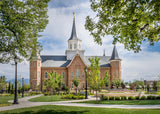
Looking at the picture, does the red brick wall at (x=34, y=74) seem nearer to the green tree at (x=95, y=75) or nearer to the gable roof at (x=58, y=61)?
the gable roof at (x=58, y=61)

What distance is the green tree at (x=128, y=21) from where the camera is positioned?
8555mm

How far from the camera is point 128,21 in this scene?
930 centimetres

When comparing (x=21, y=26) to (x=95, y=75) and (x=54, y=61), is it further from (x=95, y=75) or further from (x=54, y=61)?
(x=54, y=61)

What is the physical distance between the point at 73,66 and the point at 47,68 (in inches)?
324

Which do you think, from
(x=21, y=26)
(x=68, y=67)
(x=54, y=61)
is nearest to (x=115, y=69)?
(x=68, y=67)

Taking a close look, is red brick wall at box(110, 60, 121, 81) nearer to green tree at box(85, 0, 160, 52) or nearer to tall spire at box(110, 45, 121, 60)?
tall spire at box(110, 45, 121, 60)

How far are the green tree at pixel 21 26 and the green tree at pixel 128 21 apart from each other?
200 inches

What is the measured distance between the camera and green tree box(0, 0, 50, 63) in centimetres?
1270

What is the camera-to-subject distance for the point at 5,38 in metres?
14.0

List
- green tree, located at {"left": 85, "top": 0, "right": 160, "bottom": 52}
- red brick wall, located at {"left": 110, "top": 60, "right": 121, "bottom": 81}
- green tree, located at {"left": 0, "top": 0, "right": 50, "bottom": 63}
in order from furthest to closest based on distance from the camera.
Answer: red brick wall, located at {"left": 110, "top": 60, "right": 121, "bottom": 81} < green tree, located at {"left": 0, "top": 0, "right": 50, "bottom": 63} < green tree, located at {"left": 85, "top": 0, "right": 160, "bottom": 52}

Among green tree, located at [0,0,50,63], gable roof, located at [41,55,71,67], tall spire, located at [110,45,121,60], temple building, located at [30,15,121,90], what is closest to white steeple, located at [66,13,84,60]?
temple building, located at [30,15,121,90]

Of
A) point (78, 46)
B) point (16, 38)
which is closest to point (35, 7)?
point (16, 38)

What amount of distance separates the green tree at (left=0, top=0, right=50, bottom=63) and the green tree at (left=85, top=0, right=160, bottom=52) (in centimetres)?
508

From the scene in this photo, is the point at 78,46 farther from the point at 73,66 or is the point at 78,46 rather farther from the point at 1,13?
the point at 1,13
